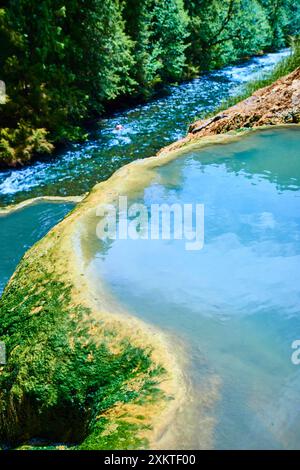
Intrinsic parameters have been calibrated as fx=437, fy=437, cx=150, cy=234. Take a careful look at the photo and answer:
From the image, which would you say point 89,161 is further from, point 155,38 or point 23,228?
point 155,38

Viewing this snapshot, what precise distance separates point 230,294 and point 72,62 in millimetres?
16437

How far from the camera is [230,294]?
196 inches

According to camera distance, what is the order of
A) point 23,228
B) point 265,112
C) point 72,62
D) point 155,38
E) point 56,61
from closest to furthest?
point 23,228 → point 265,112 → point 56,61 → point 72,62 → point 155,38

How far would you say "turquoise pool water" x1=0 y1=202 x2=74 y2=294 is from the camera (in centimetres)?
914

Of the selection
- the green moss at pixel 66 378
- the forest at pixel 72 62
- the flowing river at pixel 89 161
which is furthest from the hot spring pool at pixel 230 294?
the forest at pixel 72 62

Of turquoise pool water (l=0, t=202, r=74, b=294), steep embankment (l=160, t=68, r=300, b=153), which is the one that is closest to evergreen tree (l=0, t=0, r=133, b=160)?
turquoise pool water (l=0, t=202, r=74, b=294)

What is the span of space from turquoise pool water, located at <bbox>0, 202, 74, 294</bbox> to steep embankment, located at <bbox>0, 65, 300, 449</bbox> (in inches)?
126

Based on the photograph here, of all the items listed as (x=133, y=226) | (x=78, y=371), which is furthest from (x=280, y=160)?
(x=78, y=371)

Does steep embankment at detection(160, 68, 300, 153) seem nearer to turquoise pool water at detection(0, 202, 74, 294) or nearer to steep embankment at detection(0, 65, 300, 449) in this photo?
turquoise pool water at detection(0, 202, 74, 294)

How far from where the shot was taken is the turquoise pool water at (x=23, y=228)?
360 inches

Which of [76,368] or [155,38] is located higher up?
[155,38]

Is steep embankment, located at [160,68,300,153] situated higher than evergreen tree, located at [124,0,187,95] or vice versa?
evergreen tree, located at [124,0,187,95]

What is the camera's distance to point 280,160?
855 centimetres

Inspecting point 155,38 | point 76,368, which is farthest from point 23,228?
point 155,38
